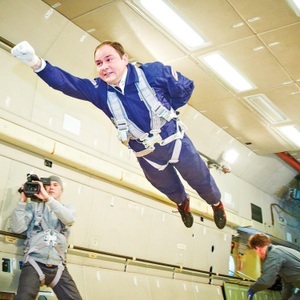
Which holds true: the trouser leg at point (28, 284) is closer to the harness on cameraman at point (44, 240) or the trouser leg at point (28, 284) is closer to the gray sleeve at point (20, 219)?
the harness on cameraman at point (44, 240)

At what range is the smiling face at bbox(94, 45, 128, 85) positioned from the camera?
2908 millimetres

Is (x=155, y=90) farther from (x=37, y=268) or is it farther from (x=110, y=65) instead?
(x=37, y=268)

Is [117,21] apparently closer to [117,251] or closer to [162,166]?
[162,166]

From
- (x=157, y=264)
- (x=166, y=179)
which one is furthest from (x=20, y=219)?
(x=157, y=264)

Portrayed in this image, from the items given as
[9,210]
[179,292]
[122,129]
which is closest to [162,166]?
[122,129]

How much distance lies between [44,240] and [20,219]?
1.27 feet

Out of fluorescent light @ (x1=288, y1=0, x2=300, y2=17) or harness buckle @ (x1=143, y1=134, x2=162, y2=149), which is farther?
fluorescent light @ (x1=288, y1=0, x2=300, y2=17)

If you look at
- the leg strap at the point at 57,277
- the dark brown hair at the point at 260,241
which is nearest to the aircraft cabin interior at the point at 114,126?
the leg strap at the point at 57,277

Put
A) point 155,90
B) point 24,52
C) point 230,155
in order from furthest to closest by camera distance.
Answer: point 230,155 → point 155,90 → point 24,52

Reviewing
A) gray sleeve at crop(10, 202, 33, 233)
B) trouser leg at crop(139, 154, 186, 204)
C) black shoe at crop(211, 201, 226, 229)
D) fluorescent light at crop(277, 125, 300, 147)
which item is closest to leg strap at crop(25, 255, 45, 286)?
gray sleeve at crop(10, 202, 33, 233)

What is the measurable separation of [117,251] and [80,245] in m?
0.82

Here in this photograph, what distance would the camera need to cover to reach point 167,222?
7219mm

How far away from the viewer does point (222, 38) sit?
17.6ft

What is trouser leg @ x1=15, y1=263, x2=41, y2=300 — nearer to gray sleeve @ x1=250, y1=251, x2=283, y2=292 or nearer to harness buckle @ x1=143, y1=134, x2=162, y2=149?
harness buckle @ x1=143, y1=134, x2=162, y2=149
